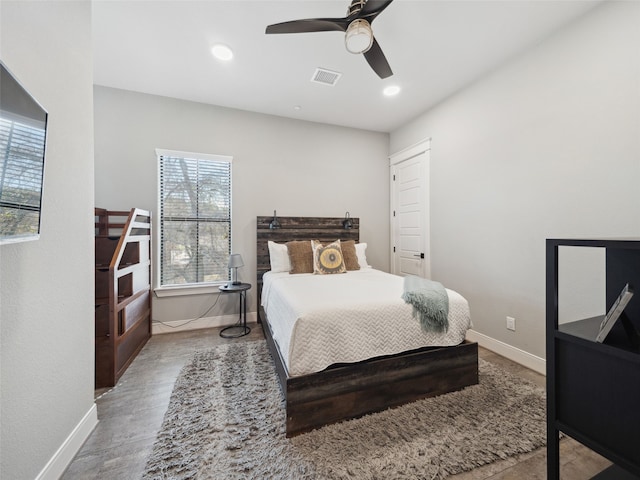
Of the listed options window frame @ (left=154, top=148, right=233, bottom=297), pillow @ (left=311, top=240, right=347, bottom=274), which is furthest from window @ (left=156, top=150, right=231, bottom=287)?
pillow @ (left=311, top=240, right=347, bottom=274)

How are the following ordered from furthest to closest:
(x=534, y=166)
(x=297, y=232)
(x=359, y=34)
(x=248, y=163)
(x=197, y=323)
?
(x=297, y=232), (x=248, y=163), (x=197, y=323), (x=534, y=166), (x=359, y=34)

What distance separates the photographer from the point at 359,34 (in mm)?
1626

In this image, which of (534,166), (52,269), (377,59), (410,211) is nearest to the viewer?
(52,269)

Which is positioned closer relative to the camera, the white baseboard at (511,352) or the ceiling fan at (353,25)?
the ceiling fan at (353,25)

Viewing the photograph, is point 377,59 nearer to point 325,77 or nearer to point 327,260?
point 325,77

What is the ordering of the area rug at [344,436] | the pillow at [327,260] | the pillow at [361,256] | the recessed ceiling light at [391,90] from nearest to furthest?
the area rug at [344,436] < the recessed ceiling light at [391,90] < the pillow at [327,260] < the pillow at [361,256]

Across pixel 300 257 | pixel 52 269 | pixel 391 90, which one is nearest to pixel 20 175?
pixel 52 269

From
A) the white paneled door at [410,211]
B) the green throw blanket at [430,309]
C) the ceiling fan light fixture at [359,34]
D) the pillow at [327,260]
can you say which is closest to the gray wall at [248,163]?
the white paneled door at [410,211]

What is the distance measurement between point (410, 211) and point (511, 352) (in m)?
2.10

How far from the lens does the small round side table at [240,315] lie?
3018 millimetres

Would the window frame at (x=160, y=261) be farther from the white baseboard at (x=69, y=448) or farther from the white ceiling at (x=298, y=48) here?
the white baseboard at (x=69, y=448)

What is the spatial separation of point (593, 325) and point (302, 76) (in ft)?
9.93

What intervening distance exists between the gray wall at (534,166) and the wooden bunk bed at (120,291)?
3.43 m

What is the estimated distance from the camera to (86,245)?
61.9 inches
